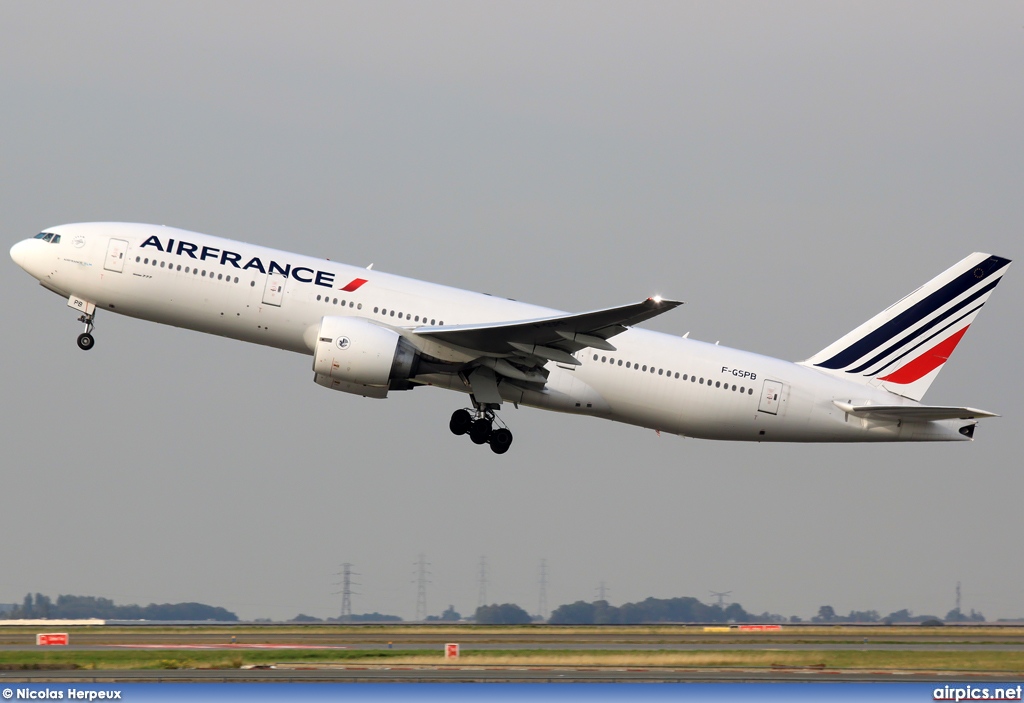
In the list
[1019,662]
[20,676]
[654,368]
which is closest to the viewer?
[20,676]

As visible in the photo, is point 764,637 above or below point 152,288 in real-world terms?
below

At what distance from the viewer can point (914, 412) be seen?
1548 inches

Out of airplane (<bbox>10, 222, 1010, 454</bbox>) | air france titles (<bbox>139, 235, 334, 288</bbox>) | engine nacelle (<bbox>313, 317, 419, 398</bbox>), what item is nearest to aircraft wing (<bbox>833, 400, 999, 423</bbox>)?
airplane (<bbox>10, 222, 1010, 454</bbox>)

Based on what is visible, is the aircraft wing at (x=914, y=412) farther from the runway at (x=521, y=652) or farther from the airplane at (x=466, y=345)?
the runway at (x=521, y=652)

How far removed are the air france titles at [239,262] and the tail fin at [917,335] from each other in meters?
16.6

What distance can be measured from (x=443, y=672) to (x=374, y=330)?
36.7 feet

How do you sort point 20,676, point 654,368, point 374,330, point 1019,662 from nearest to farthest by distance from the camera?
1. point 20,676
2. point 1019,662
3. point 374,330
4. point 654,368

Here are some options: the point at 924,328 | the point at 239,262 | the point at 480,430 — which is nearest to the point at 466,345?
the point at 480,430

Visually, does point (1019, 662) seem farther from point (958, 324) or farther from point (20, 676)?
point (20, 676)

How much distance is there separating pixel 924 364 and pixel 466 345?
16.2 metres

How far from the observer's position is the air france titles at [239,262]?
37.7 metres

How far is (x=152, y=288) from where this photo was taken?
3775 centimetres

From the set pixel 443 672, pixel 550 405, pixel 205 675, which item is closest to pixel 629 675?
pixel 443 672

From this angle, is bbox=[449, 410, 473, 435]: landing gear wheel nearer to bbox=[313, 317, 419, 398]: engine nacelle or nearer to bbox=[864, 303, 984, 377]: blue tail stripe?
bbox=[313, 317, 419, 398]: engine nacelle
